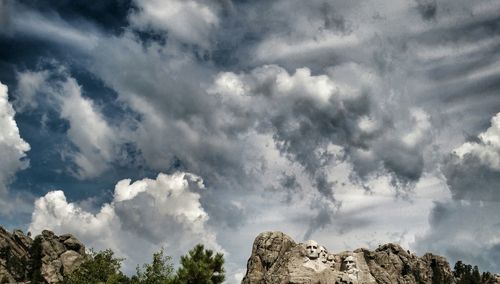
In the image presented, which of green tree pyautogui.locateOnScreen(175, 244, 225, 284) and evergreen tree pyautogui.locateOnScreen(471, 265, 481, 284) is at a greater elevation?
evergreen tree pyautogui.locateOnScreen(471, 265, 481, 284)

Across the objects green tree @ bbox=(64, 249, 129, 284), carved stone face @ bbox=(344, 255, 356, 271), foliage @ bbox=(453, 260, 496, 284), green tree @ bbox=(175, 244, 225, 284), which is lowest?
green tree @ bbox=(175, 244, 225, 284)

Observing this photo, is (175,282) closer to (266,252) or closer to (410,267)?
(266,252)

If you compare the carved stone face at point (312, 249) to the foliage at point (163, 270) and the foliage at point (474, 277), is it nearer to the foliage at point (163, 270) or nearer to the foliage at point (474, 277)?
the foliage at point (163, 270)

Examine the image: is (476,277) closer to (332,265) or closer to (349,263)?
(349,263)

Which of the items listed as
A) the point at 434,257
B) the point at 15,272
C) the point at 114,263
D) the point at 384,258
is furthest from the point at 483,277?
the point at 15,272

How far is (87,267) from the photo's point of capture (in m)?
113

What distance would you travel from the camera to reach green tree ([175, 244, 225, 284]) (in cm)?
6638

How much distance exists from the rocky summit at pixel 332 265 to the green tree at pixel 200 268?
2366 inches

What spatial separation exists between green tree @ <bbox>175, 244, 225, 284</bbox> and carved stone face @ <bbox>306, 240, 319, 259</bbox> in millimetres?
66862

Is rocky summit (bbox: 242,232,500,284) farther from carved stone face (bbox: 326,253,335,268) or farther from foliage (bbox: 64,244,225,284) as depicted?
foliage (bbox: 64,244,225,284)

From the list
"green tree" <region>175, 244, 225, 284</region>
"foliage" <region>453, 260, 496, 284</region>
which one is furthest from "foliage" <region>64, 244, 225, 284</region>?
"foliage" <region>453, 260, 496, 284</region>

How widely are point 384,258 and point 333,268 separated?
187ft

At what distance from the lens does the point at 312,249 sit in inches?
5256

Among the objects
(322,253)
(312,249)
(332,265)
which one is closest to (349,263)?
(332,265)
